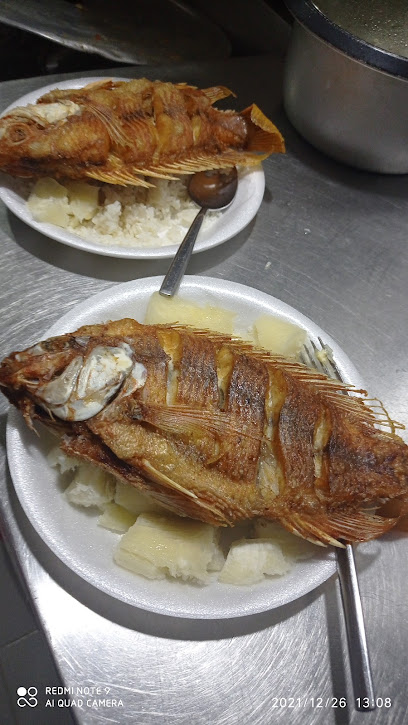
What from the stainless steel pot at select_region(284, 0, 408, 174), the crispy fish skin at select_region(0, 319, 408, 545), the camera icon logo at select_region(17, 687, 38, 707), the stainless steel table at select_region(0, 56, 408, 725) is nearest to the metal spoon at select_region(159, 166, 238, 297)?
the stainless steel table at select_region(0, 56, 408, 725)

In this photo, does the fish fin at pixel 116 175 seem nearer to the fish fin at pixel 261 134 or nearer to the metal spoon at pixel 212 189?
the metal spoon at pixel 212 189

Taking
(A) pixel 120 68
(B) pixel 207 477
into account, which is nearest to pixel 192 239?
(B) pixel 207 477

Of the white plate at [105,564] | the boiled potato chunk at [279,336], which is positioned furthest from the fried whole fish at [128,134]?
the white plate at [105,564]

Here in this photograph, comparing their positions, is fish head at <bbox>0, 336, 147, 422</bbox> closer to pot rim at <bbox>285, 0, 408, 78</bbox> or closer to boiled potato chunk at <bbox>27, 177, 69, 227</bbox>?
boiled potato chunk at <bbox>27, 177, 69, 227</bbox>

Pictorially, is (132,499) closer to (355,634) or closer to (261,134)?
(355,634)

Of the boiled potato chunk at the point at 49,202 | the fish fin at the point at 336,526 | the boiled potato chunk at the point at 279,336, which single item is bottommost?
the fish fin at the point at 336,526

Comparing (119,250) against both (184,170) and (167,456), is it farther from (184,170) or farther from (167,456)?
(167,456)

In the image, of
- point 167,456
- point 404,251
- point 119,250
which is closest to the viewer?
point 167,456
